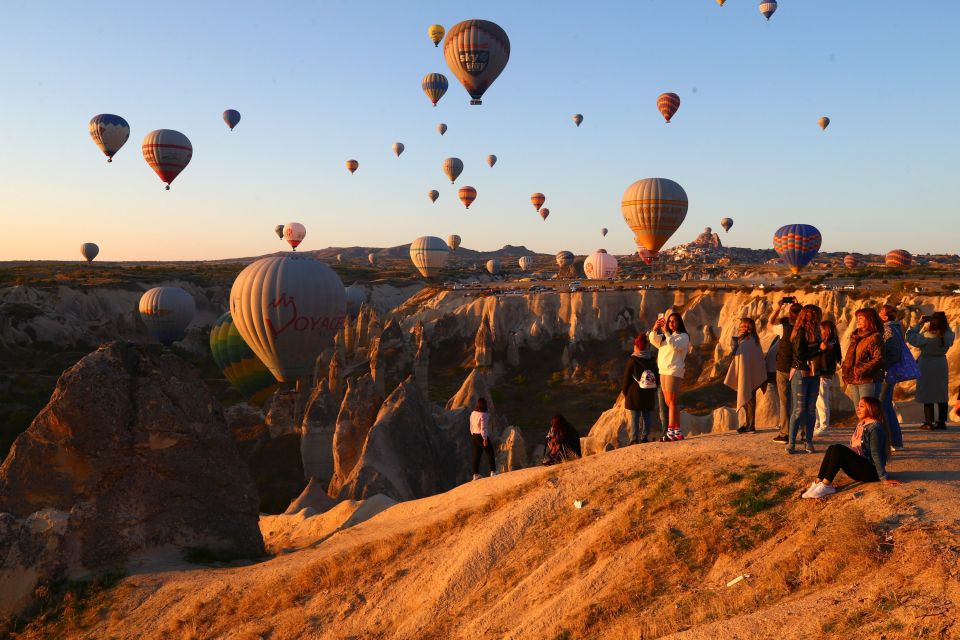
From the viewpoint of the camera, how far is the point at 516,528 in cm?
1116

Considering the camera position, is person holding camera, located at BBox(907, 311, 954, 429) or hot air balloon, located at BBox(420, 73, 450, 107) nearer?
person holding camera, located at BBox(907, 311, 954, 429)

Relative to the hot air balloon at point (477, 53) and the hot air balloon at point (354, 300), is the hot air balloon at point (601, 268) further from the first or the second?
the hot air balloon at point (477, 53)

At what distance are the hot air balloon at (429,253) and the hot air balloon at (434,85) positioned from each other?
32.4 meters

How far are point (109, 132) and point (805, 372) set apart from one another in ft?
231

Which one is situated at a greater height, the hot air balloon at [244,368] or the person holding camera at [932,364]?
the person holding camera at [932,364]

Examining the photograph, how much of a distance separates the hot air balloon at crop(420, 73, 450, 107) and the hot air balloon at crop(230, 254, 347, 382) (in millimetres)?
34199

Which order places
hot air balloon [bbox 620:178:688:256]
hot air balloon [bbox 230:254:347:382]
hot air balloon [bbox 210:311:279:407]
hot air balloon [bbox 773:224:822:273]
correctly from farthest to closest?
hot air balloon [bbox 773:224:822:273] → hot air balloon [bbox 620:178:688:256] → hot air balloon [bbox 210:311:279:407] → hot air balloon [bbox 230:254:347:382]

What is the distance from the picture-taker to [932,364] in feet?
40.2

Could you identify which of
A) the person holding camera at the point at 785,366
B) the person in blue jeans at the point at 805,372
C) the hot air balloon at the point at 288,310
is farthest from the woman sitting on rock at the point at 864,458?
the hot air balloon at the point at 288,310

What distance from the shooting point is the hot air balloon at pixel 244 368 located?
158 feet

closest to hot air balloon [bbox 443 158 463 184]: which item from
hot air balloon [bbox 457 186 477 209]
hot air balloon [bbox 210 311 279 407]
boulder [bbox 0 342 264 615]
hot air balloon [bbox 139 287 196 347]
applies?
hot air balloon [bbox 457 186 477 209]

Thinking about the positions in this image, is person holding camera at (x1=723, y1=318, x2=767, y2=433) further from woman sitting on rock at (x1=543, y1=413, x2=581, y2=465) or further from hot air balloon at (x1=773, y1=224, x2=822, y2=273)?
hot air balloon at (x1=773, y1=224, x2=822, y2=273)

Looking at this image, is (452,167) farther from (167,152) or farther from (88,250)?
(88,250)

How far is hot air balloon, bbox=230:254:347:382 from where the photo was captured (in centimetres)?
3747
